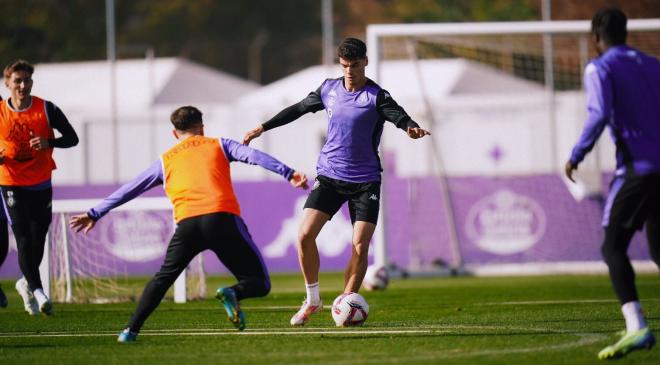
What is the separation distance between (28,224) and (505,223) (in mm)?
10913

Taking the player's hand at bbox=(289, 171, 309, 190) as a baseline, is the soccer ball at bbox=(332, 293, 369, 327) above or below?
below

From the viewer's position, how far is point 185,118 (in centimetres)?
917

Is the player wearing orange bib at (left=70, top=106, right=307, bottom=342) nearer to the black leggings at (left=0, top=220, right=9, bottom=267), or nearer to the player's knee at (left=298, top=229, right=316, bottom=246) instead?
the player's knee at (left=298, top=229, right=316, bottom=246)

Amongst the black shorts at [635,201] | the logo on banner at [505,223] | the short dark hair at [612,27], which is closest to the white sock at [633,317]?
the black shorts at [635,201]

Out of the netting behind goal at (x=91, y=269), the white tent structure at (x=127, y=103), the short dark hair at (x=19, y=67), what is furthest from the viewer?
the white tent structure at (x=127, y=103)

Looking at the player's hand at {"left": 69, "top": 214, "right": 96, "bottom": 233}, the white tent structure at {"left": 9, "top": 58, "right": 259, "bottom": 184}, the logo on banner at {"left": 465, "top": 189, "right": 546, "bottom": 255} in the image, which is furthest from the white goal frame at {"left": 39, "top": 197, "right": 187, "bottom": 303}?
the white tent structure at {"left": 9, "top": 58, "right": 259, "bottom": 184}

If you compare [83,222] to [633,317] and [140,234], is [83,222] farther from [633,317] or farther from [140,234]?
[140,234]

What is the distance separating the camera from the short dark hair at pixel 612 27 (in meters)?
8.16

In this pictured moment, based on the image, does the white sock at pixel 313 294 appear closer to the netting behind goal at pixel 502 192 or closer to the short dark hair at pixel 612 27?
the short dark hair at pixel 612 27

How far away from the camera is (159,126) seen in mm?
30891

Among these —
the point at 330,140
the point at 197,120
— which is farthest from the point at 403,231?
the point at 197,120

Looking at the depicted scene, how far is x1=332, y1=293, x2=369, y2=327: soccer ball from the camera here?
10.2 meters

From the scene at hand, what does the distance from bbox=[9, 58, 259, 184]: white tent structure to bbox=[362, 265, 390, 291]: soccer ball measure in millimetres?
13201

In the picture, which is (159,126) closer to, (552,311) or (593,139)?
(552,311)
